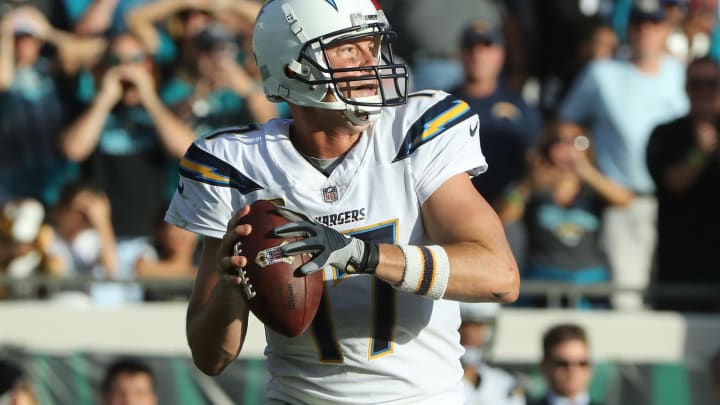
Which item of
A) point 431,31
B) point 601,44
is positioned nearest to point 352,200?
point 431,31

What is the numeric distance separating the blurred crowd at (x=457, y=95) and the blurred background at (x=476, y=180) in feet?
0.05

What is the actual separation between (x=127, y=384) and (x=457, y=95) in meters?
2.75

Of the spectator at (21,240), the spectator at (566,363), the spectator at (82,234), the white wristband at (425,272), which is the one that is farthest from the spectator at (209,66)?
the white wristband at (425,272)

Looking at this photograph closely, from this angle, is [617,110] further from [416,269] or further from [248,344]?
[416,269]

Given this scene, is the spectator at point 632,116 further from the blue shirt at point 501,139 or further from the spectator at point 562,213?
the blue shirt at point 501,139

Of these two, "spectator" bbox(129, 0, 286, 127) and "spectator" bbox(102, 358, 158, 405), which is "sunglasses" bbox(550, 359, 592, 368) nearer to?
"spectator" bbox(102, 358, 158, 405)

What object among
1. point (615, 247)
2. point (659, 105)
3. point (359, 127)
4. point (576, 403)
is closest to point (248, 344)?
point (576, 403)

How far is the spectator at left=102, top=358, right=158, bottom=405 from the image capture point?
666 centimetres

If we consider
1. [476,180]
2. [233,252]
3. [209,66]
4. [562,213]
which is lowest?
[562,213]

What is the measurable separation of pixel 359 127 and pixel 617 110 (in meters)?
4.65

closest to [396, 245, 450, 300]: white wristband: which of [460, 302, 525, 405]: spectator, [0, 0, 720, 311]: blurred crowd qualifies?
[460, 302, 525, 405]: spectator

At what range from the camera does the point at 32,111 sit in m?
8.45

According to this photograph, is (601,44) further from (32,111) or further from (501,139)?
(32,111)

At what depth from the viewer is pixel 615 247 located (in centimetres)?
808
